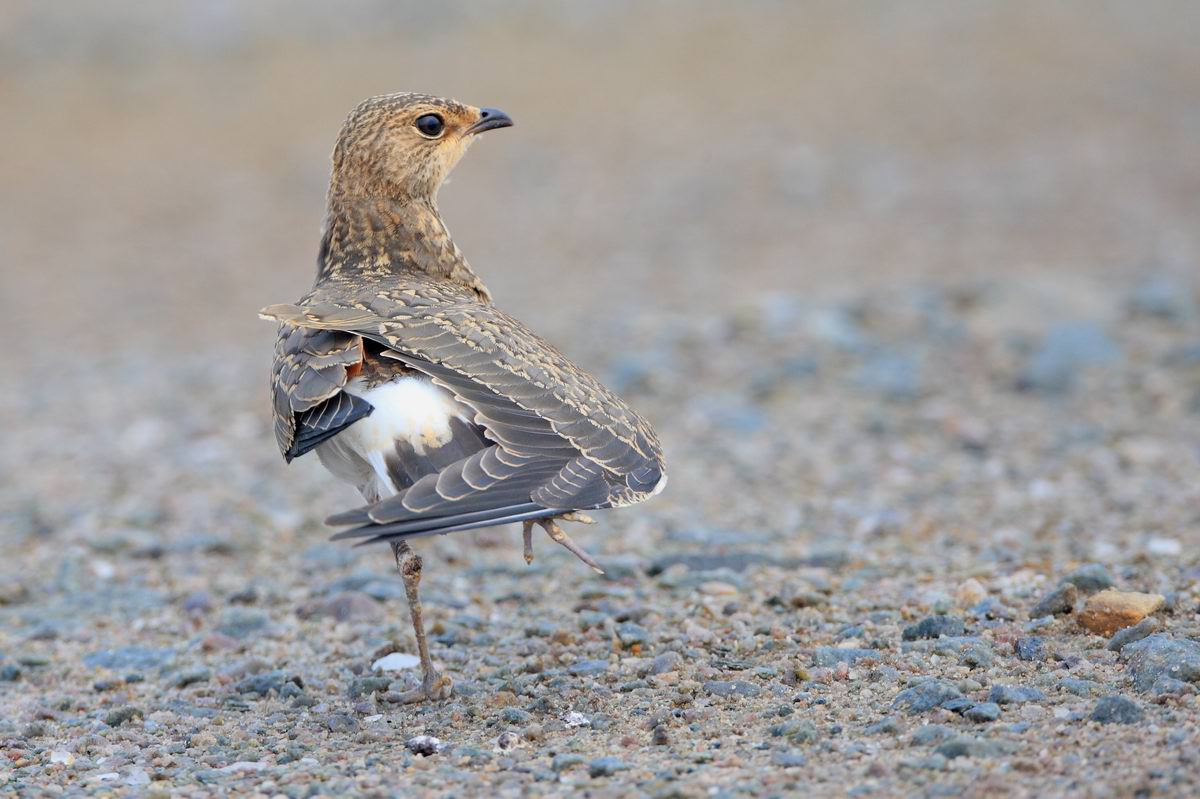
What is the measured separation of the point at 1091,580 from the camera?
18.1ft

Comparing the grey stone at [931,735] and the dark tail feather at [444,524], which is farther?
the grey stone at [931,735]

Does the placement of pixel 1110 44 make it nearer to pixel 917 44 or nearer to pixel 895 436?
pixel 917 44

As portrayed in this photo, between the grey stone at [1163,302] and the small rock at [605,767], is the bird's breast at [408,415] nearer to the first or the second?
the small rock at [605,767]

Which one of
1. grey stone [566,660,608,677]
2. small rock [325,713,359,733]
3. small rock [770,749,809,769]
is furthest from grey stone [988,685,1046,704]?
small rock [325,713,359,733]

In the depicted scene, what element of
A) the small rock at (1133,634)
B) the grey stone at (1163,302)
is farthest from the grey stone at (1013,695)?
the grey stone at (1163,302)

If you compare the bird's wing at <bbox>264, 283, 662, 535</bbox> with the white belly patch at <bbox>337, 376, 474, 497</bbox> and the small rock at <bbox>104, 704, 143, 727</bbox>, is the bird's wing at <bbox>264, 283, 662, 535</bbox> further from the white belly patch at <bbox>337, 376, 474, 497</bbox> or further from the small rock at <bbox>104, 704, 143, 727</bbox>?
the small rock at <bbox>104, 704, 143, 727</bbox>

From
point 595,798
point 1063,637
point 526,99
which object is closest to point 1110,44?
point 526,99

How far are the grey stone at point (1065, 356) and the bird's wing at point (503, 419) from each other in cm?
550

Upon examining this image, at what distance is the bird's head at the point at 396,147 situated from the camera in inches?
241

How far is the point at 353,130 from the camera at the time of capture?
6152 millimetres

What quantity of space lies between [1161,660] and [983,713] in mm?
656

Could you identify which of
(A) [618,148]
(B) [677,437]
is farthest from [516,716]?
(A) [618,148]

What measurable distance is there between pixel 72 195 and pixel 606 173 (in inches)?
256

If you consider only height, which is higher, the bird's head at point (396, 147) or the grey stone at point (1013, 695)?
the bird's head at point (396, 147)
